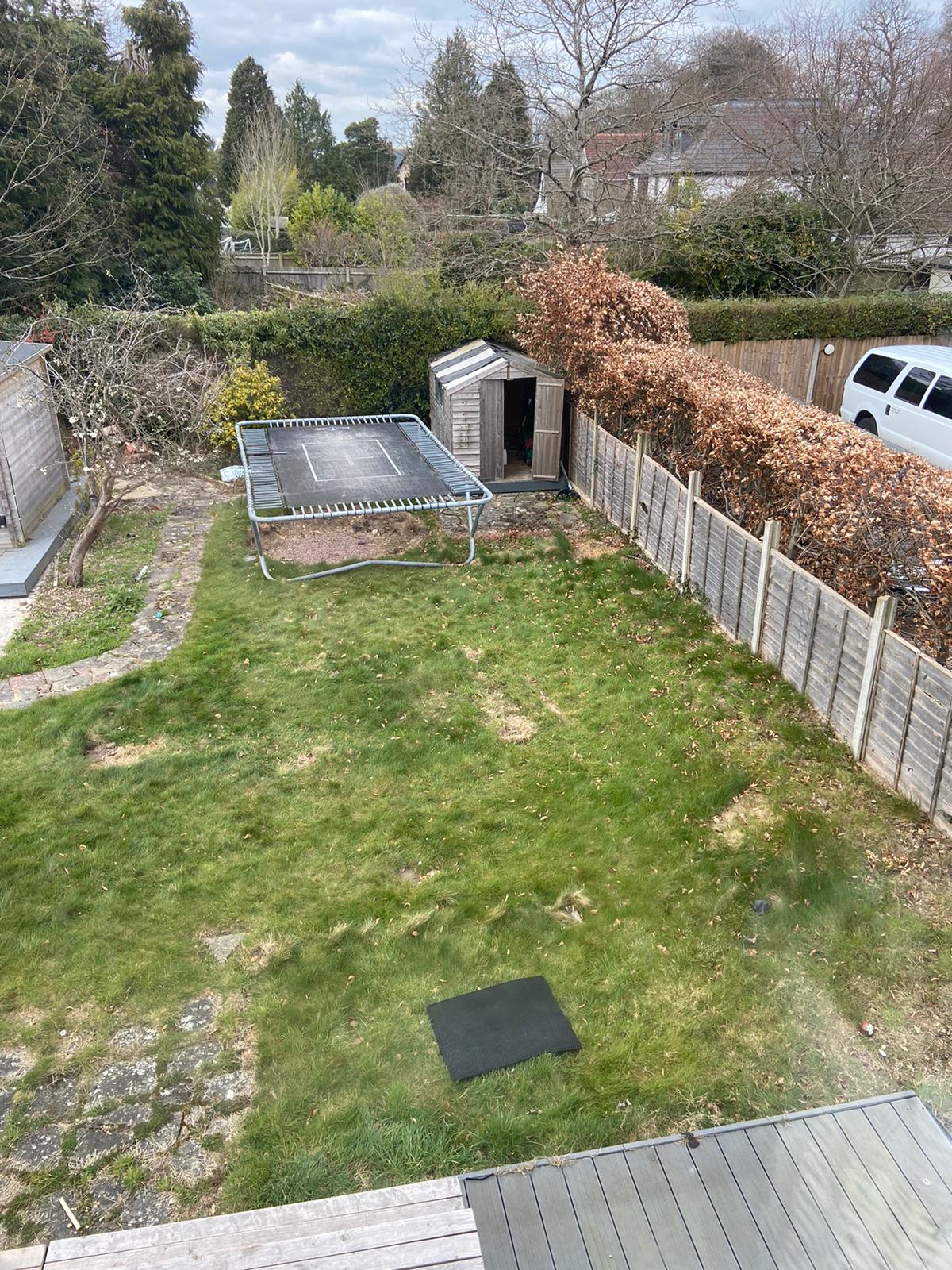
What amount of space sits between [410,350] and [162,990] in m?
13.2

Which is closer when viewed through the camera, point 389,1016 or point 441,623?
point 389,1016

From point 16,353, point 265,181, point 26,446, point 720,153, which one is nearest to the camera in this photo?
point 26,446

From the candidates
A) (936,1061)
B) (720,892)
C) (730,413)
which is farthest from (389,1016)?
(730,413)

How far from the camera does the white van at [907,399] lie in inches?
453

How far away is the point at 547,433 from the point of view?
43.9 feet

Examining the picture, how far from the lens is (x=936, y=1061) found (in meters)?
4.43

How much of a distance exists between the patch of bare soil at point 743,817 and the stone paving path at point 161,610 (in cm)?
571

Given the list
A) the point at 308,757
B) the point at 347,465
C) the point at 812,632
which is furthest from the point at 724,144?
the point at 308,757

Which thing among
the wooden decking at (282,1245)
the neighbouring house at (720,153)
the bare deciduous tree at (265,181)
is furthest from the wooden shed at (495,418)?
the bare deciduous tree at (265,181)

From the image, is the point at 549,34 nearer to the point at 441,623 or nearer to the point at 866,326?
the point at 866,326

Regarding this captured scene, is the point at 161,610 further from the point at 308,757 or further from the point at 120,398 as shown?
the point at 120,398

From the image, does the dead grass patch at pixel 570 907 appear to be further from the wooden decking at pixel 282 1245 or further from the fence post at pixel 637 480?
the fence post at pixel 637 480

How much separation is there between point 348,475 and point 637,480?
3757 mm

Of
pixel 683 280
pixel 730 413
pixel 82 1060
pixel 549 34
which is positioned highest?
pixel 549 34
